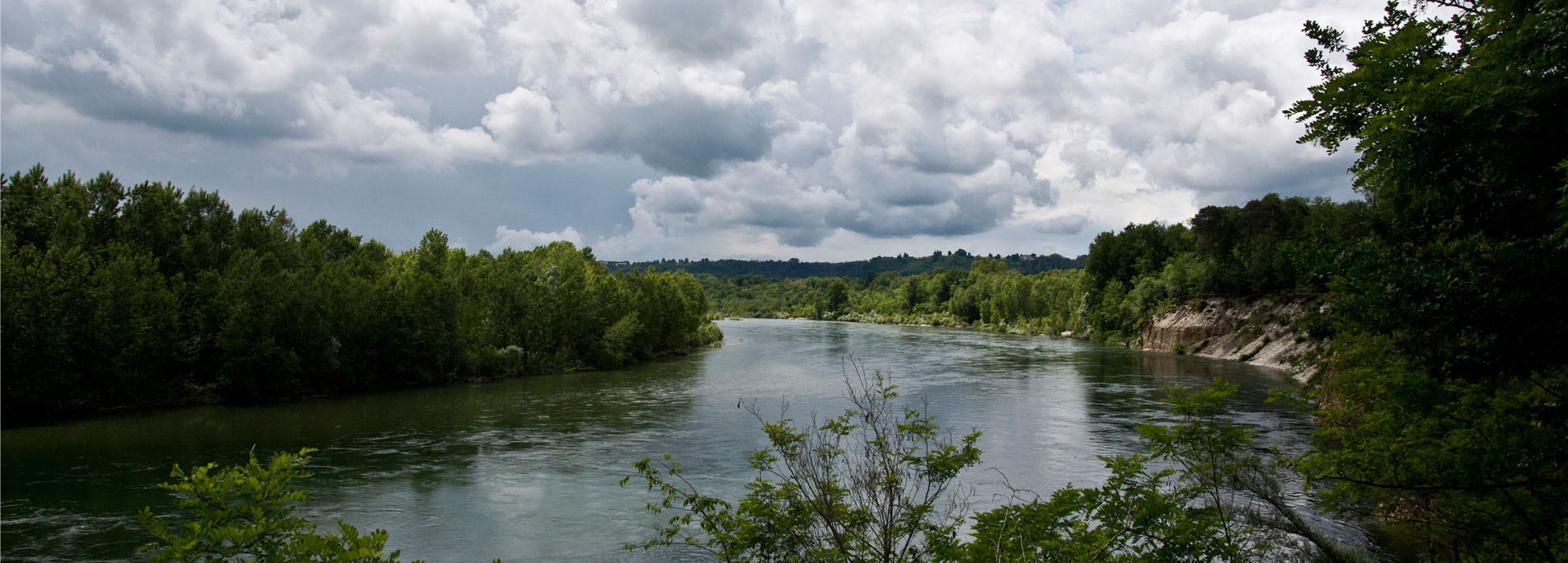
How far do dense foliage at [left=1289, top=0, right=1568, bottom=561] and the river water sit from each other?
970 cm

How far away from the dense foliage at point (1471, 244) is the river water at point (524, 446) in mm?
9705

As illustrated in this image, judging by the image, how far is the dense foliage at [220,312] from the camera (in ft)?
92.1

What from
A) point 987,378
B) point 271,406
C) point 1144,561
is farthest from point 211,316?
point 1144,561

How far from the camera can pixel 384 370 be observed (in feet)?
135

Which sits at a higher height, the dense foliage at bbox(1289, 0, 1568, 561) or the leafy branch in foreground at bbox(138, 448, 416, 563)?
the dense foliage at bbox(1289, 0, 1568, 561)

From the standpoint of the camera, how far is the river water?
14953 mm

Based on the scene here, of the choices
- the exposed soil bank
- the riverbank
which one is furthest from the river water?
the exposed soil bank

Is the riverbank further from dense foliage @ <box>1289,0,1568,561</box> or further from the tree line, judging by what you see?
dense foliage @ <box>1289,0,1568,561</box>

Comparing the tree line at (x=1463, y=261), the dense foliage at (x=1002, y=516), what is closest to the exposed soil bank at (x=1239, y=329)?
the tree line at (x=1463, y=261)

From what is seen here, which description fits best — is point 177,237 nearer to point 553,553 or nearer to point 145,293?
point 145,293

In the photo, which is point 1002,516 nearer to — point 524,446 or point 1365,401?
point 1365,401

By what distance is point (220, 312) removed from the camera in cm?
3381

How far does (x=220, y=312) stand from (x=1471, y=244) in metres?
40.9

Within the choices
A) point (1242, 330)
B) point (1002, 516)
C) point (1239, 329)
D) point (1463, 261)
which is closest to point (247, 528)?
point (1002, 516)
